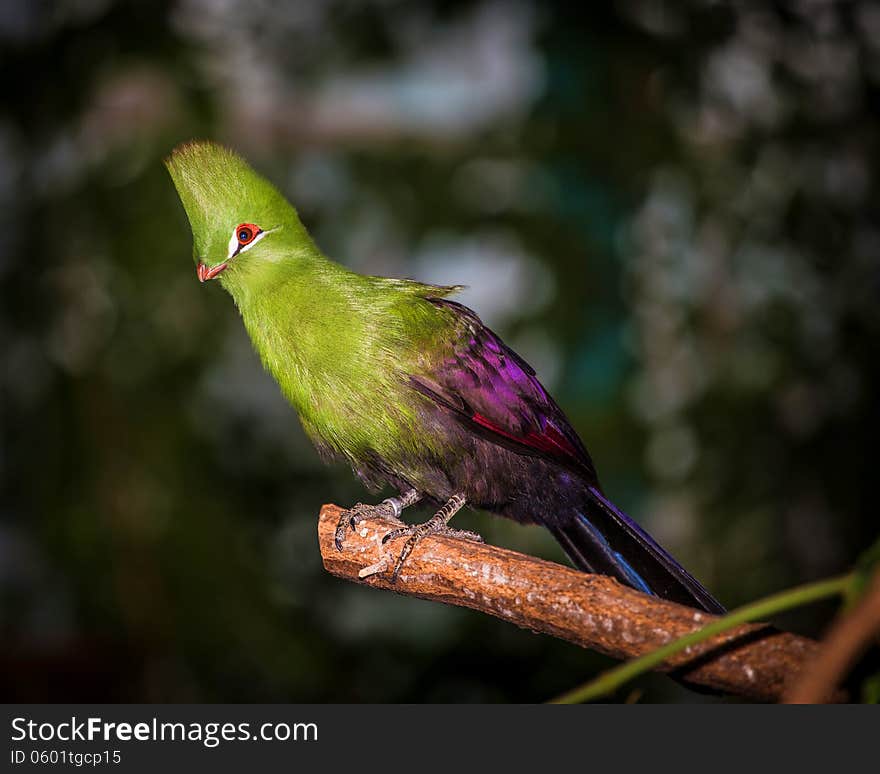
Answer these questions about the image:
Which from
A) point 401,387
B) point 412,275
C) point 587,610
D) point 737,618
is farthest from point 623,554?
point 412,275

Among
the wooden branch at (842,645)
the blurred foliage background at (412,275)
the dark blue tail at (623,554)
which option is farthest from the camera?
the blurred foliage background at (412,275)

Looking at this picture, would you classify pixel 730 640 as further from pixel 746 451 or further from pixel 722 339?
pixel 722 339

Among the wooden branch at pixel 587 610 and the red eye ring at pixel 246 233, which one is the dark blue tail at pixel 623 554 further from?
the red eye ring at pixel 246 233

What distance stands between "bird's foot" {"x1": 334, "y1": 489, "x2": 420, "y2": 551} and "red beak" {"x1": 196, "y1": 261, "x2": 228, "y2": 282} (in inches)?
9.9

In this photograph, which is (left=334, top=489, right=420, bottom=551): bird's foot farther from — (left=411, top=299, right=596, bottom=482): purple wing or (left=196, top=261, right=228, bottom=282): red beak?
(left=196, top=261, right=228, bottom=282): red beak

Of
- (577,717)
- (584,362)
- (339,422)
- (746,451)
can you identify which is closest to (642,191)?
(584,362)

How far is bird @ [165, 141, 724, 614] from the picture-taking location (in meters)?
0.72

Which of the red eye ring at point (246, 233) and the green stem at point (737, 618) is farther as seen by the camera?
the red eye ring at point (246, 233)

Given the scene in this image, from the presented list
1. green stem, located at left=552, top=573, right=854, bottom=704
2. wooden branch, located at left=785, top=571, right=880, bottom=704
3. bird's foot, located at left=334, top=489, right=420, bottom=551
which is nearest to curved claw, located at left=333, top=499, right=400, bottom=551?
bird's foot, located at left=334, top=489, right=420, bottom=551

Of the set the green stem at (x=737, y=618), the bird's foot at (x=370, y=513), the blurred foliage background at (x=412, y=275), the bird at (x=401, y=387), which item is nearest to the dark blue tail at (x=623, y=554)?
the bird at (x=401, y=387)

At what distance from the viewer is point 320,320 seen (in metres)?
0.75

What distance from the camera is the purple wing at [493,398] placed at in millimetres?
817

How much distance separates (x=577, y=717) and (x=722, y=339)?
3.06ft

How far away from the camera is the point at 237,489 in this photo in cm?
164
